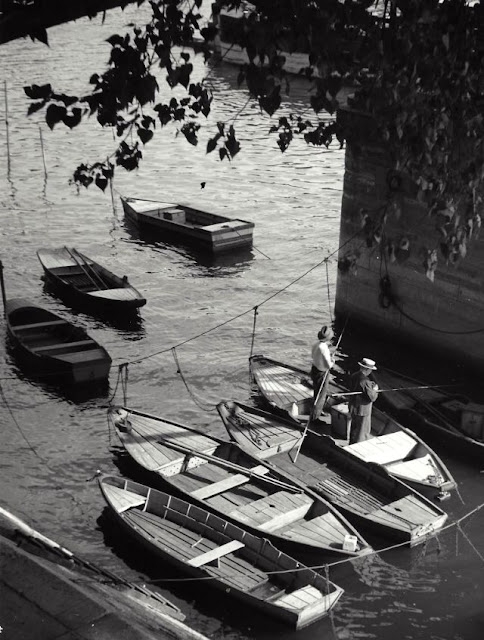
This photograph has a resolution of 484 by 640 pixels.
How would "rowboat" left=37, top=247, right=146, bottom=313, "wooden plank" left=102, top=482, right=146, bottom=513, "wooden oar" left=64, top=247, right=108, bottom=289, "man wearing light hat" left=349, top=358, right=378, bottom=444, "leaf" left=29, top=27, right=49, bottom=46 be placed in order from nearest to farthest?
"leaf" left=29, top=27, right=49, bottom=46 → "wooden plank" left=102, top=482, right=146, bottom=513 → "man wearing light hat" left=349, top=358, right=378, bottom=444 → "rowboat" left=37, top=247, right=146, bottom=313 → "wooden oar" left=64, top=247, right=108, bottom=289

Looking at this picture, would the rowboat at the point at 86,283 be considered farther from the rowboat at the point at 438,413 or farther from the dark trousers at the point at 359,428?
the dark trousers at the point at 359,428

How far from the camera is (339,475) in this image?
16016 mm

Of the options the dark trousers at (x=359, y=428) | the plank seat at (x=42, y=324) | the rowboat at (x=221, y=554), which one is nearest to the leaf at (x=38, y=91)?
the rowboat at (x=221, y=554)

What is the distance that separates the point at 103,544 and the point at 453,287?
9.84m

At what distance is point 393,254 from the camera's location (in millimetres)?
9656

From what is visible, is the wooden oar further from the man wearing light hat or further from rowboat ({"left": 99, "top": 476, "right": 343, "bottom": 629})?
rowboat ({"left": 99, "top": 476, "right": 343, "bottom": 629})

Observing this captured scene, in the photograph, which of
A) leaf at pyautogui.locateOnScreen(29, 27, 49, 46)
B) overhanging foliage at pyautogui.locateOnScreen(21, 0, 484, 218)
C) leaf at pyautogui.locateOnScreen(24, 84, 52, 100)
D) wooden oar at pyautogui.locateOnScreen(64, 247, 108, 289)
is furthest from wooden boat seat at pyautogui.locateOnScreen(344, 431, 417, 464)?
wooden oar at pyautogui.locateOnScreen(64, 247, 108, 289)

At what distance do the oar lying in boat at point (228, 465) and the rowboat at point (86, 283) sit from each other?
8338 mm

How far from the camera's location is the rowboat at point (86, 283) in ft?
79.2

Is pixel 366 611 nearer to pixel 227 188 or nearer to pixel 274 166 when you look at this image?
pixel 227 188

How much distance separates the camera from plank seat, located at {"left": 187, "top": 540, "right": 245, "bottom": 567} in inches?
517

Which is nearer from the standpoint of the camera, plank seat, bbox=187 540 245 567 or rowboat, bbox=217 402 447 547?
plank seat, bbox=187 540 245 567

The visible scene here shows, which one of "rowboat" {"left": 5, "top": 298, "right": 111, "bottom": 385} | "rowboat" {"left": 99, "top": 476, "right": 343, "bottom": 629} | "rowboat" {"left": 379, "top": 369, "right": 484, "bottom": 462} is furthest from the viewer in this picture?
"rowboat" {"left": 5, "top": 298, "right": 111, "bottom": 385}

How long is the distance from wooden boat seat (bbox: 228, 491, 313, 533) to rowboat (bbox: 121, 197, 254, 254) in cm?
1531
